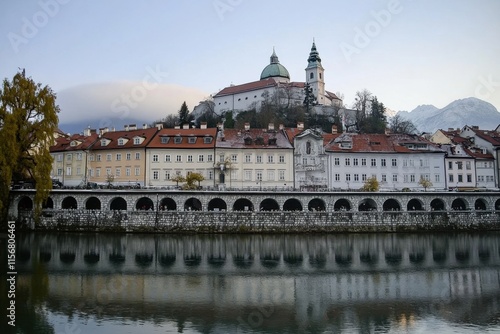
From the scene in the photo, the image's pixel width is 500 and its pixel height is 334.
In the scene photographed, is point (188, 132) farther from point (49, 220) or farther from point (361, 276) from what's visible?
point (361, 276)

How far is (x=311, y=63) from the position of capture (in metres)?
99.2

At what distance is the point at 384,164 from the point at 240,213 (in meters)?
21.1

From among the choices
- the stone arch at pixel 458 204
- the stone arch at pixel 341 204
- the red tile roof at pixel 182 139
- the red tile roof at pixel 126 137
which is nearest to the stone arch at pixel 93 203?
the red tile roof at pixel 126 137

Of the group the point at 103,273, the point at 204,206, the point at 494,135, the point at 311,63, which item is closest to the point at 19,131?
the point at 204,206

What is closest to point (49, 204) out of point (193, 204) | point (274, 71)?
point (193, 204)

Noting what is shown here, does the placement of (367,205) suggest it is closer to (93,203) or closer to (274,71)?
(93,203)

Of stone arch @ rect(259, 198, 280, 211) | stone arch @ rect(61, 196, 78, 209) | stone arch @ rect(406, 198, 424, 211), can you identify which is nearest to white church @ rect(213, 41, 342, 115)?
stone arch @ rect(406, 198, 424, 211)

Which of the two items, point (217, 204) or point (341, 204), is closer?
point (217, 204)

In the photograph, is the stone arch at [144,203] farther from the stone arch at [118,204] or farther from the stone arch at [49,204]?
the stone arch at [49,204]

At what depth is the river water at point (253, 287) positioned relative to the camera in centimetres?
1652

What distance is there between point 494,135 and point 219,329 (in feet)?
205

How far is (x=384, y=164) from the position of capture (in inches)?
2148

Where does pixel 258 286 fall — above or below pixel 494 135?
below

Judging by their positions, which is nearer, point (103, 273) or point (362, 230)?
point (103, 273)
